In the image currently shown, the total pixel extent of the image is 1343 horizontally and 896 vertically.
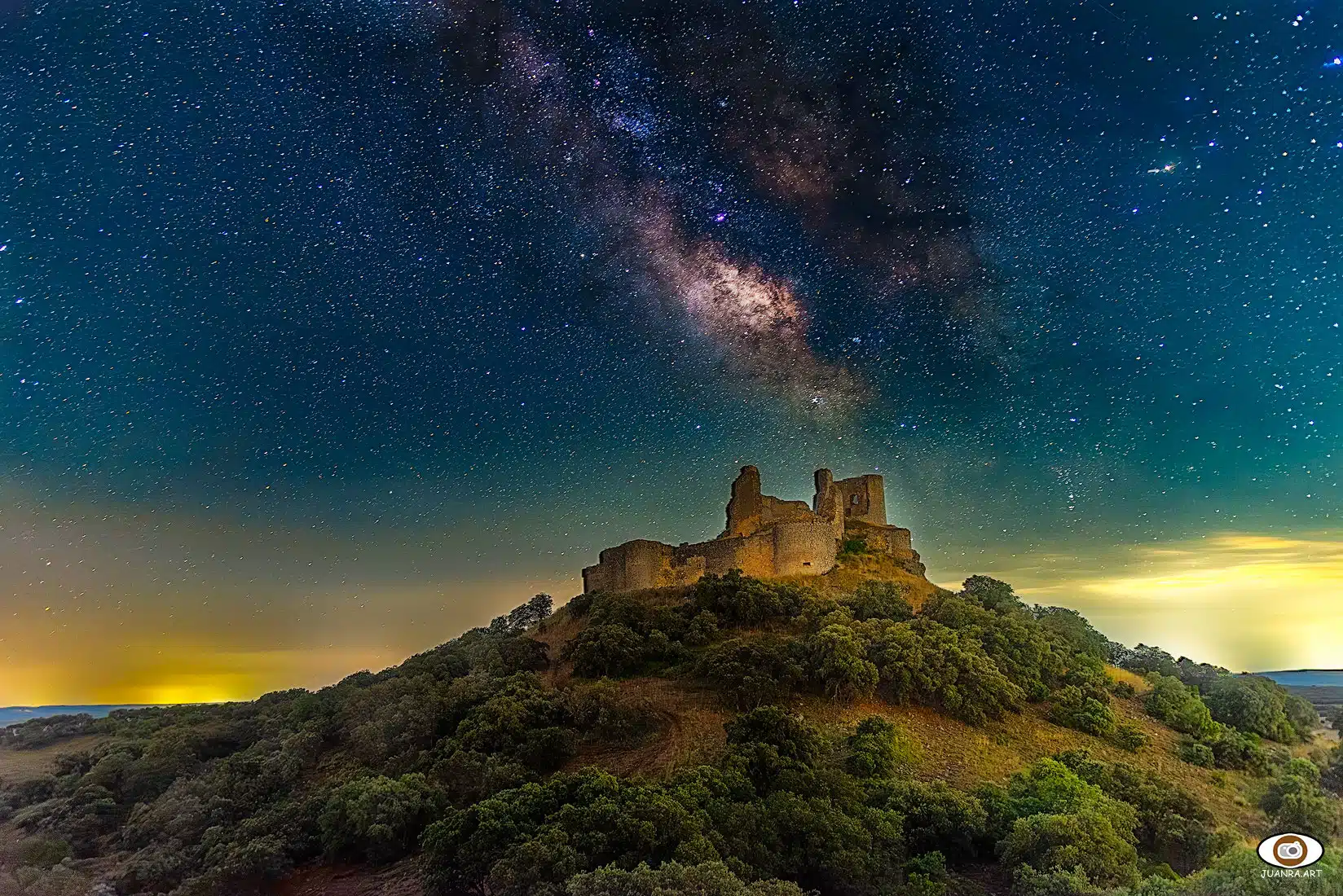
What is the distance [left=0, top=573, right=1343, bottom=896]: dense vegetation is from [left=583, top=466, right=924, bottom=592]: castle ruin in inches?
221

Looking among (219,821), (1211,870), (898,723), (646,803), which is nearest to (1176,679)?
(898,723)

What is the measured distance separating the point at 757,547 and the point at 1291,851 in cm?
3200

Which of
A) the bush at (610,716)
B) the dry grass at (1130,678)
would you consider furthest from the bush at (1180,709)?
the bush at (610,716)

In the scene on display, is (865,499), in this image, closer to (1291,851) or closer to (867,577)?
(867,577)

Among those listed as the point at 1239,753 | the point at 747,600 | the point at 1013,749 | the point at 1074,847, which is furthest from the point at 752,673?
the point at 1239,753

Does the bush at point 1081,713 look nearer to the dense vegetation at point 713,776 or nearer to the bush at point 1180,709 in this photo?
the dense vegetation at point 713,776

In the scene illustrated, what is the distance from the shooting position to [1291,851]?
15211 mm

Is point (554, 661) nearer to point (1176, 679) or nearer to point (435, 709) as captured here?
point (435, 709)

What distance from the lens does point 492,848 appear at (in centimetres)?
1747

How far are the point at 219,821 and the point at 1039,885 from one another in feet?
85.1

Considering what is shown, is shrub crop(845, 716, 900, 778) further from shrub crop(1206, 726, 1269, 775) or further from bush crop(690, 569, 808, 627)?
shrub crop(1206, 726, 1269, 775)

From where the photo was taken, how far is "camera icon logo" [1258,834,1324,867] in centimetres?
1431

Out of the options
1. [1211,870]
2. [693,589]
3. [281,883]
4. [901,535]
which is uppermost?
[901,535]

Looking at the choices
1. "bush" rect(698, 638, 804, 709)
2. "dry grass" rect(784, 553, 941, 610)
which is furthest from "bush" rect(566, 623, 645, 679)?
"dry grass" rect(784, 553, 941, 610)
